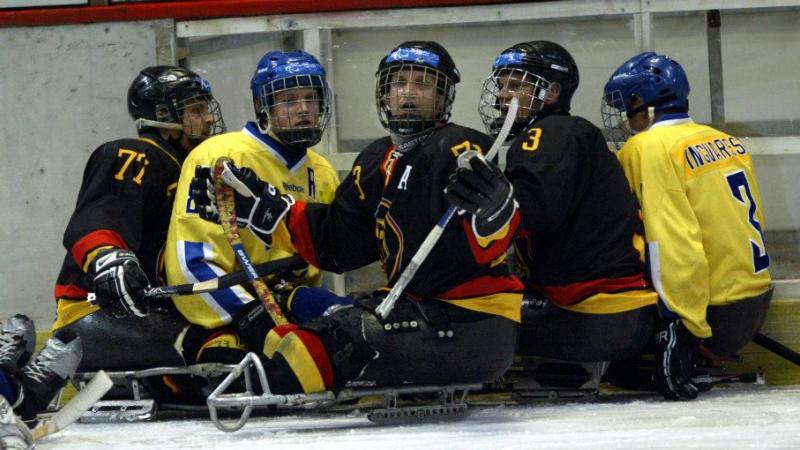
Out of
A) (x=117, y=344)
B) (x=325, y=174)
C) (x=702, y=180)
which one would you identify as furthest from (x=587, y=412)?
(x=117, y=344)

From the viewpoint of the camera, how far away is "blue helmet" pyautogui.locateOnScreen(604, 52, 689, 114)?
443 cm

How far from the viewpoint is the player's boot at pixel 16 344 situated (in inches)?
146

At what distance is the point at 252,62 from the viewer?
5.11 meters

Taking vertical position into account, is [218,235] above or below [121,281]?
above

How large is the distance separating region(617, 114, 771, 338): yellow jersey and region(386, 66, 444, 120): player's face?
88 cm

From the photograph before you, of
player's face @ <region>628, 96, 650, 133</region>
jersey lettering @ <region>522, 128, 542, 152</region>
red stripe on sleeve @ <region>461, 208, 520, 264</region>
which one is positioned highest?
player's face @ <region>628, 96, 650, 133</region>

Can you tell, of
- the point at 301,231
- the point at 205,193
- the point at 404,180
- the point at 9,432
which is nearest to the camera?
the point at 9,432

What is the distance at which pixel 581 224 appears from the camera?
4.12 m

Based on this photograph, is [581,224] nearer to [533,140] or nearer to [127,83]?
[533,140]

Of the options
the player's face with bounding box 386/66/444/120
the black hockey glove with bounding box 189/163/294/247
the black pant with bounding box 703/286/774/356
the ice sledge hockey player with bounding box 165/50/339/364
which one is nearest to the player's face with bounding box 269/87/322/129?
the ice sledge hockey player with bounding box 165/50/339/364

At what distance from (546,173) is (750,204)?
926 millimetres

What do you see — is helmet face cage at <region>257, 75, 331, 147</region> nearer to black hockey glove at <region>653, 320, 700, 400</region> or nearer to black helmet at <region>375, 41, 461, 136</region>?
black helmet at <region>375, 41, 461, 136</region>

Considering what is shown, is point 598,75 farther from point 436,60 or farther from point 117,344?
point 117,344

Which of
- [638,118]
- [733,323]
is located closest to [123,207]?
[638,118]
